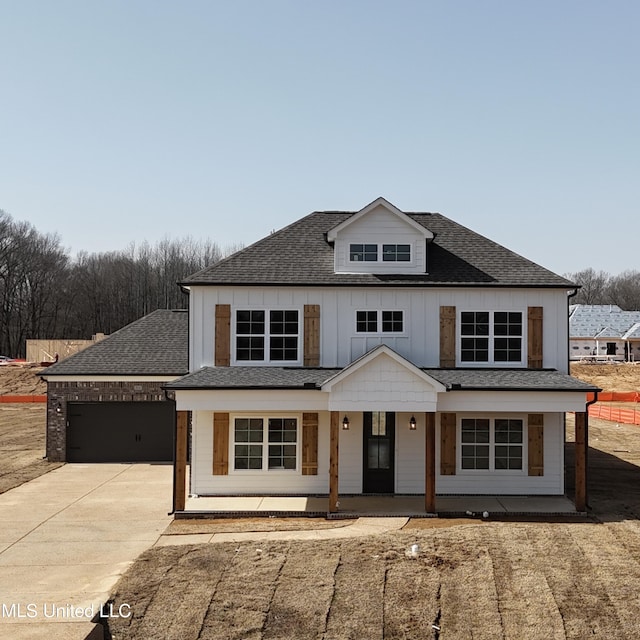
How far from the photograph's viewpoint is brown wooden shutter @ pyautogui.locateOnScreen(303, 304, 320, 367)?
16.6 metres

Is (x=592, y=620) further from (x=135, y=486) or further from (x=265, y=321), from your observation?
(x=135, y=486)

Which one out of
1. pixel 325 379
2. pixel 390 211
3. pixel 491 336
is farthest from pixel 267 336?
pixel 491 336

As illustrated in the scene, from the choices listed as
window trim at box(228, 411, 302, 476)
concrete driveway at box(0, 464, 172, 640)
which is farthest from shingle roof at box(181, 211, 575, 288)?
concrete driveway at box(0, 464, 172, 640)

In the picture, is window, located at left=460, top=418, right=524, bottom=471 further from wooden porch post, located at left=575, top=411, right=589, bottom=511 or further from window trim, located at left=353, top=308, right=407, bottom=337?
window trim, located at left=353, top=308, right=407, bottom=337

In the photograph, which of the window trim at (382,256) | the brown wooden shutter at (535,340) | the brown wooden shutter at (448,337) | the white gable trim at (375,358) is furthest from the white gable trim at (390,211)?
the white gable trim at (375,358)

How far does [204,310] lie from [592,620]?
11282mm

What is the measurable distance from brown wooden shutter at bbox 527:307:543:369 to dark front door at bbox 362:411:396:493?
12.9ft

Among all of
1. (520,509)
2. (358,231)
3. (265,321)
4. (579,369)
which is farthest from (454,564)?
(579,369)

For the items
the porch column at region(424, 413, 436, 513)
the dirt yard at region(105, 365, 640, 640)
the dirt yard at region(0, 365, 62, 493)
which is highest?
A: the porch column at region(424, 413, 436, 513)

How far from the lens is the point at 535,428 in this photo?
53.0 ft

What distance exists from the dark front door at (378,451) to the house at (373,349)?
3 cm

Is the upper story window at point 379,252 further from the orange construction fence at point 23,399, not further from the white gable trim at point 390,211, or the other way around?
the orange construction fence at point 23,399

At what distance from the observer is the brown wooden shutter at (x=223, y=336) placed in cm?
1664

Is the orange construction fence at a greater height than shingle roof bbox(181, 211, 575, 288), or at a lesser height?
lesser
